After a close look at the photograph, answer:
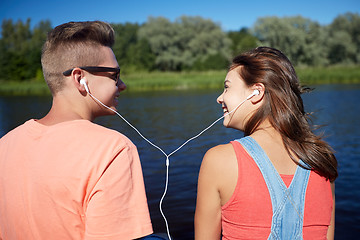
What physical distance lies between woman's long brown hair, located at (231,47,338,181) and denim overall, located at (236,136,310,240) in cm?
8

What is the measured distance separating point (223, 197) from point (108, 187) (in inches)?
20.1

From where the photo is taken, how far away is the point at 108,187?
940mm


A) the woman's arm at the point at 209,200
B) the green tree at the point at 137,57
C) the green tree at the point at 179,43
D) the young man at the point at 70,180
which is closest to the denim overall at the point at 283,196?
the woman's arm at the point at 209,200

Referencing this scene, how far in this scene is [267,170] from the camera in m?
1.19

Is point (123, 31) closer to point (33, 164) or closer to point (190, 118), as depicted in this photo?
point (190, 118)

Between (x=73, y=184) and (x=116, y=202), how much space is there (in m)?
0.14

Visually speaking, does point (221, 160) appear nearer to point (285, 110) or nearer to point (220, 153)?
point (220, 153)

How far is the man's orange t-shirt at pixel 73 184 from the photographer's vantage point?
0.94 meters

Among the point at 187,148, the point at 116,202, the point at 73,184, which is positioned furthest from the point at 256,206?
the point at 187,148

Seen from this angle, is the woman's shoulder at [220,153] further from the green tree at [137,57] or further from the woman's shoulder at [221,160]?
the green tree at [137,57]

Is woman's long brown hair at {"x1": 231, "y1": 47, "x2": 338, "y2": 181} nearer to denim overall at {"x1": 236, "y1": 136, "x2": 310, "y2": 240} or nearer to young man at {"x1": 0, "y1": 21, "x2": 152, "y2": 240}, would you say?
denim overall at {"x1": 236, "y1": 136, "x2": 310, "y2": 240}

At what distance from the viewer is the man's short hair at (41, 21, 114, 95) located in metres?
1.16

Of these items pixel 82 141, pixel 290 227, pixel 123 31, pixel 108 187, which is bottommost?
pixel 290 227

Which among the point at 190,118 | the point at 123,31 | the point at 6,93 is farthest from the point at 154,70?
the point at 190,118
